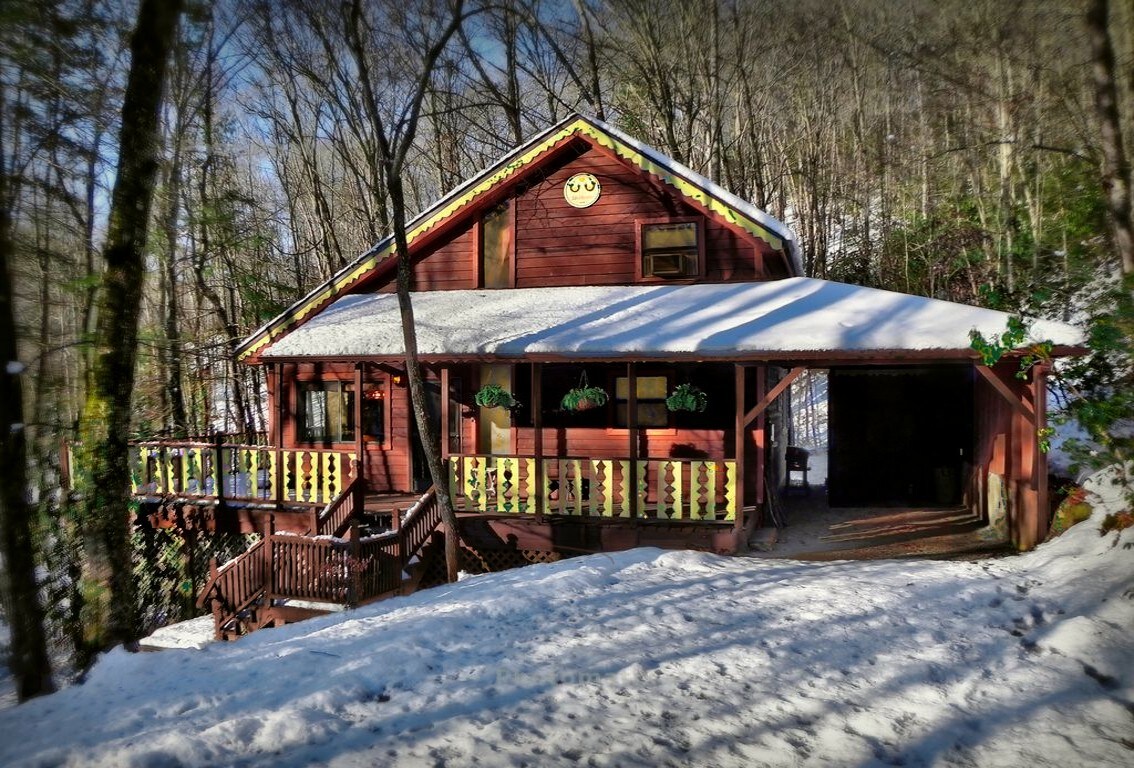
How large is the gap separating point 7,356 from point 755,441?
10.2 meters

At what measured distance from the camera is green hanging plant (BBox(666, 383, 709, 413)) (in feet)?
36.5

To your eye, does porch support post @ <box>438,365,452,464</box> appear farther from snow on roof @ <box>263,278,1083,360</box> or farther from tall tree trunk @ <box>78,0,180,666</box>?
tall tree trunk @ <box>78,0,180,666</box>

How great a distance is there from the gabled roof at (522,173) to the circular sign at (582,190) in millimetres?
722

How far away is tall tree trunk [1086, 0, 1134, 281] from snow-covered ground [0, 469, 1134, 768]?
3407 mm

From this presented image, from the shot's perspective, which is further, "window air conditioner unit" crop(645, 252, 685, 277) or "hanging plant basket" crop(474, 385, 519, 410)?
"window air conditioner unit" crop(645, 252, 685, 277)

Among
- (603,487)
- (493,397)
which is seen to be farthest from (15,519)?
(603,487)

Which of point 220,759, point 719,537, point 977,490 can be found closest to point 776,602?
point 719,537

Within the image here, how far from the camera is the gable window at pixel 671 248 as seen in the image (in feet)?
41.9

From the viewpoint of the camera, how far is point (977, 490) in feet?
37.4

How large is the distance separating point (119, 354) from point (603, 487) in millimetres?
7269

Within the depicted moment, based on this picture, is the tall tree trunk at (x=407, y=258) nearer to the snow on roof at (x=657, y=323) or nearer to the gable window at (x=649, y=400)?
the snow on roof at (x=657, y=323)

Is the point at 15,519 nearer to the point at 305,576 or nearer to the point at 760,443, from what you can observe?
the point at 305,576

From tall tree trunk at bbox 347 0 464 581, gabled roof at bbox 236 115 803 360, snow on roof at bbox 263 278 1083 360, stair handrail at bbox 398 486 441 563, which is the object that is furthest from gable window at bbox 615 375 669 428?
tall tree trunk at bbox 347 0 464 581

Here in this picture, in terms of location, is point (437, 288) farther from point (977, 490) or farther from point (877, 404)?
point (977, 490)
